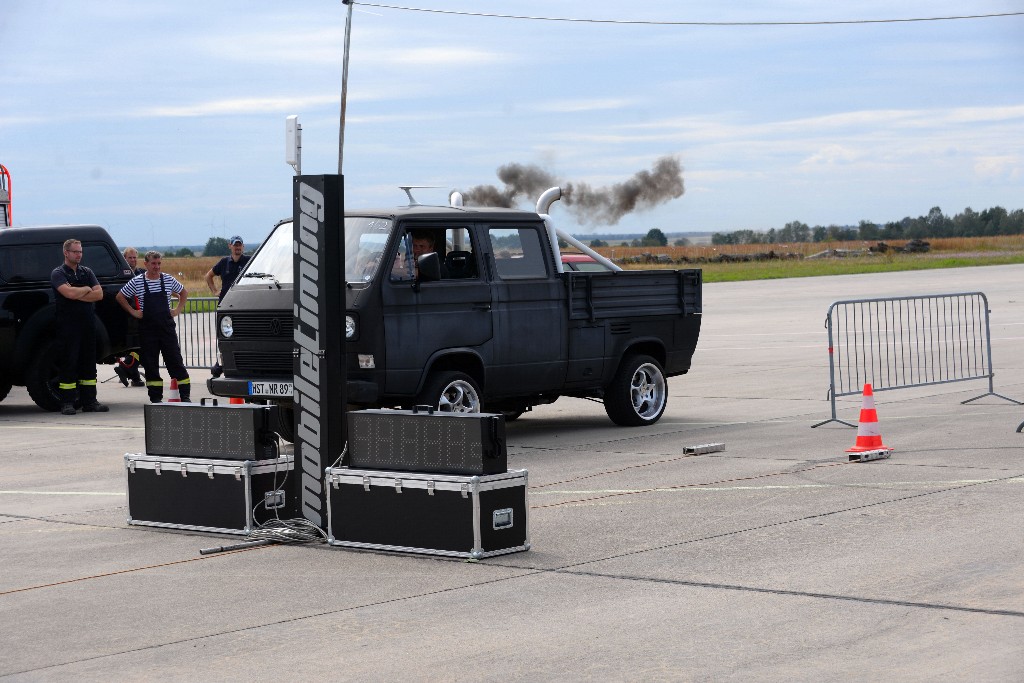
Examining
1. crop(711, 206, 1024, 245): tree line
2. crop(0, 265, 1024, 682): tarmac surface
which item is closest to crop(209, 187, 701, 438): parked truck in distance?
crop(0, 265, 1024, 682): tarmac surface

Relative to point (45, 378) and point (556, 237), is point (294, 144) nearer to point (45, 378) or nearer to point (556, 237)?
point (556, 237)

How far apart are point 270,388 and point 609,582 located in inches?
220

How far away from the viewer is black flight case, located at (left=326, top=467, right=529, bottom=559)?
767cm

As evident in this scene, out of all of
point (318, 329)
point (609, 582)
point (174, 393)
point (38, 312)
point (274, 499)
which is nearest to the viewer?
point (609, 582)

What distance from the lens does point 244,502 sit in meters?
8.58

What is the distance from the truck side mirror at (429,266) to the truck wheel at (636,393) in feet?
9.03

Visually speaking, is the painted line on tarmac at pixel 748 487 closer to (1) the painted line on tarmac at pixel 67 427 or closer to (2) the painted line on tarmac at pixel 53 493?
(2) the painted line on tarmac at pixel 53 493

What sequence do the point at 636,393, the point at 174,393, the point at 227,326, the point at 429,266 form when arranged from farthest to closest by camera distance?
the point at 636,393 → the point at 174,393 → the point at 227,326 → the point at 429,266

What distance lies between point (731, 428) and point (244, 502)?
6.22 metres

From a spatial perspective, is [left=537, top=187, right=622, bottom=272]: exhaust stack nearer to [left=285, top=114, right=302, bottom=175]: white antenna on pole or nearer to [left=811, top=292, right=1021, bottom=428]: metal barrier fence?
[left=811, top=292, right=1021, bottom=428]: metal barrier fence

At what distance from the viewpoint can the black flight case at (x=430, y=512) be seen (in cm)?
767

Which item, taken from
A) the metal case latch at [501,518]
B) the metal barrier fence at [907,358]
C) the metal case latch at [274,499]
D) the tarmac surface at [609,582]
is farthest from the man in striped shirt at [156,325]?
the metal case latch at [501,518]

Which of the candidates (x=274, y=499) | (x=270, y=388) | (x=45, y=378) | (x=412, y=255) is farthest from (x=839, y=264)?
(x=274, y=499)

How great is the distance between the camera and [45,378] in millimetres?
17062
